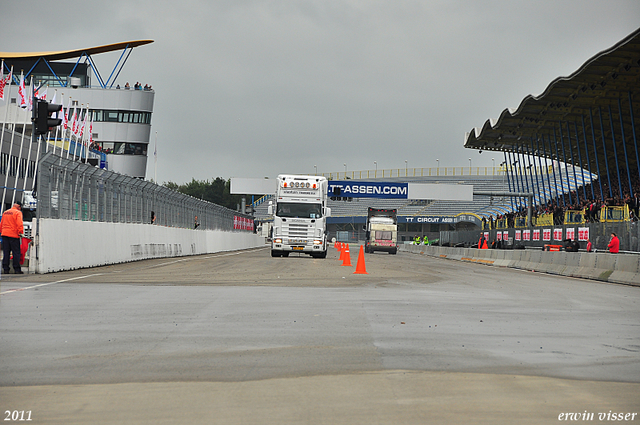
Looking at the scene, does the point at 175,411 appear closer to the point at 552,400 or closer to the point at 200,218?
the point at 552,400

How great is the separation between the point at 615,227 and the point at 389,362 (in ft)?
77.4

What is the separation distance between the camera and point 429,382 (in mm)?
5816

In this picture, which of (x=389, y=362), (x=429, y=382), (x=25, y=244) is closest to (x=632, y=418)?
(x=429, y=382)

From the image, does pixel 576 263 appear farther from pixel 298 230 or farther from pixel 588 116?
pixel 588 116

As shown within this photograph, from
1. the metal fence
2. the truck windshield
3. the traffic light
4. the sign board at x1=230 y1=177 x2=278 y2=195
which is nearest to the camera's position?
the traffic light

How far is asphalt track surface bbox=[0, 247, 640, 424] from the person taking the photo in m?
4.93

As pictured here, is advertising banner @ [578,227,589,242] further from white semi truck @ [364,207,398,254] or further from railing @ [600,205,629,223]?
white semi truck @ [364,207,398,254]

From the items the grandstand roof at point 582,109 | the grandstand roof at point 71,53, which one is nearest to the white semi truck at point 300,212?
the grandstand roof at point 582,109

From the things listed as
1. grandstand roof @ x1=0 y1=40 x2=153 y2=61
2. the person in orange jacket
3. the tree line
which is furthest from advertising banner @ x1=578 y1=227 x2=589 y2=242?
the tree line

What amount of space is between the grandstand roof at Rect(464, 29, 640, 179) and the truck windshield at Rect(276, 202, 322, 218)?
53.1 feet

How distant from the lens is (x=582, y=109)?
1953 inches

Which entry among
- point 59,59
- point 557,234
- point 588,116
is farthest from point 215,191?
point 557,234

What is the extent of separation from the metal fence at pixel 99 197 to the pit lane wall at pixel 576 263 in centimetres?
1564

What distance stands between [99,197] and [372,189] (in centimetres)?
4982
